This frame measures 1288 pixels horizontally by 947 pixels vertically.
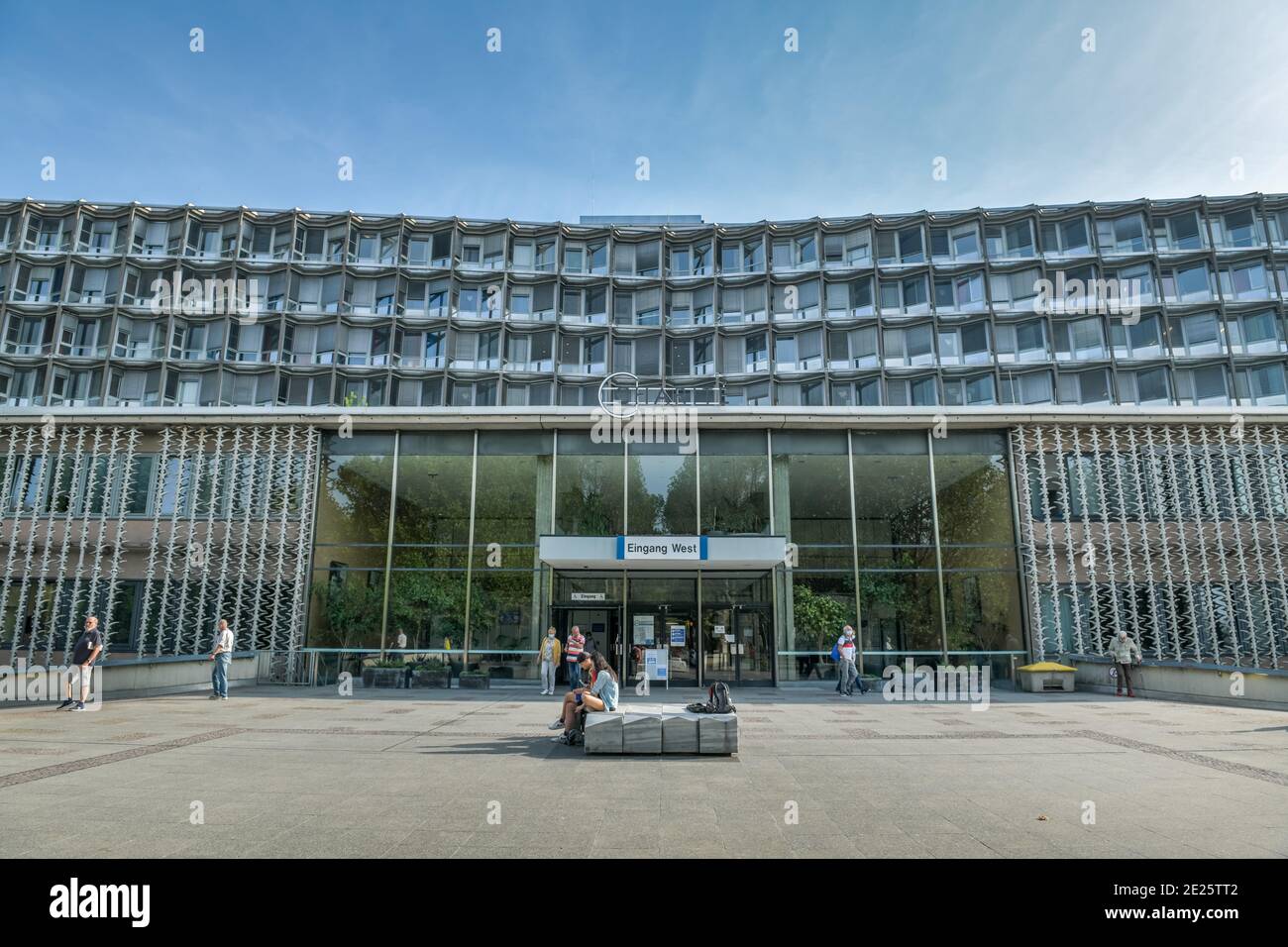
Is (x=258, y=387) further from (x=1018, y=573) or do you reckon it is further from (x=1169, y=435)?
(x=1169, y=435)

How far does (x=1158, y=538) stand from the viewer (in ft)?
75.6

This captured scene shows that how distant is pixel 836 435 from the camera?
80.6ft

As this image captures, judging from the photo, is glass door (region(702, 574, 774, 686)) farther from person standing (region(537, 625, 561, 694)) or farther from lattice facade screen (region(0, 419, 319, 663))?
lattice facade screen (region(0, 419, 319, 663))

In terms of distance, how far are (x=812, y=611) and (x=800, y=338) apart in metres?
30.4

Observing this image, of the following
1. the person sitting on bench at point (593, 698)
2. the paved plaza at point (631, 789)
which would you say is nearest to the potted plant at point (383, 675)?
the paved plaza at point (631, 789)

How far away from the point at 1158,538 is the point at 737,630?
12.7m

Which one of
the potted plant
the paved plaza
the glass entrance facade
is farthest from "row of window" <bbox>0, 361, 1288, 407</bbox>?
the paved plaza

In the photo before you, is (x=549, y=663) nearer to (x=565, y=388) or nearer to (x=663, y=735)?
(x=663, y=735)

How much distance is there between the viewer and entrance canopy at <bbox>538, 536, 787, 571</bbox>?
20.9m

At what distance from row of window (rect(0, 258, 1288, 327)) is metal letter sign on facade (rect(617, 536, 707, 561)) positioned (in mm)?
31374

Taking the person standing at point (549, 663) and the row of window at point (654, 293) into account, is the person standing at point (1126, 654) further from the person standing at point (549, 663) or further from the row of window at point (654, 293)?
the row of window at point (654, 293)

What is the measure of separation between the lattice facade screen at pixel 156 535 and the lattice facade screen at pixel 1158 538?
73.7ft

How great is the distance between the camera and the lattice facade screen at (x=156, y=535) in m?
23.7
